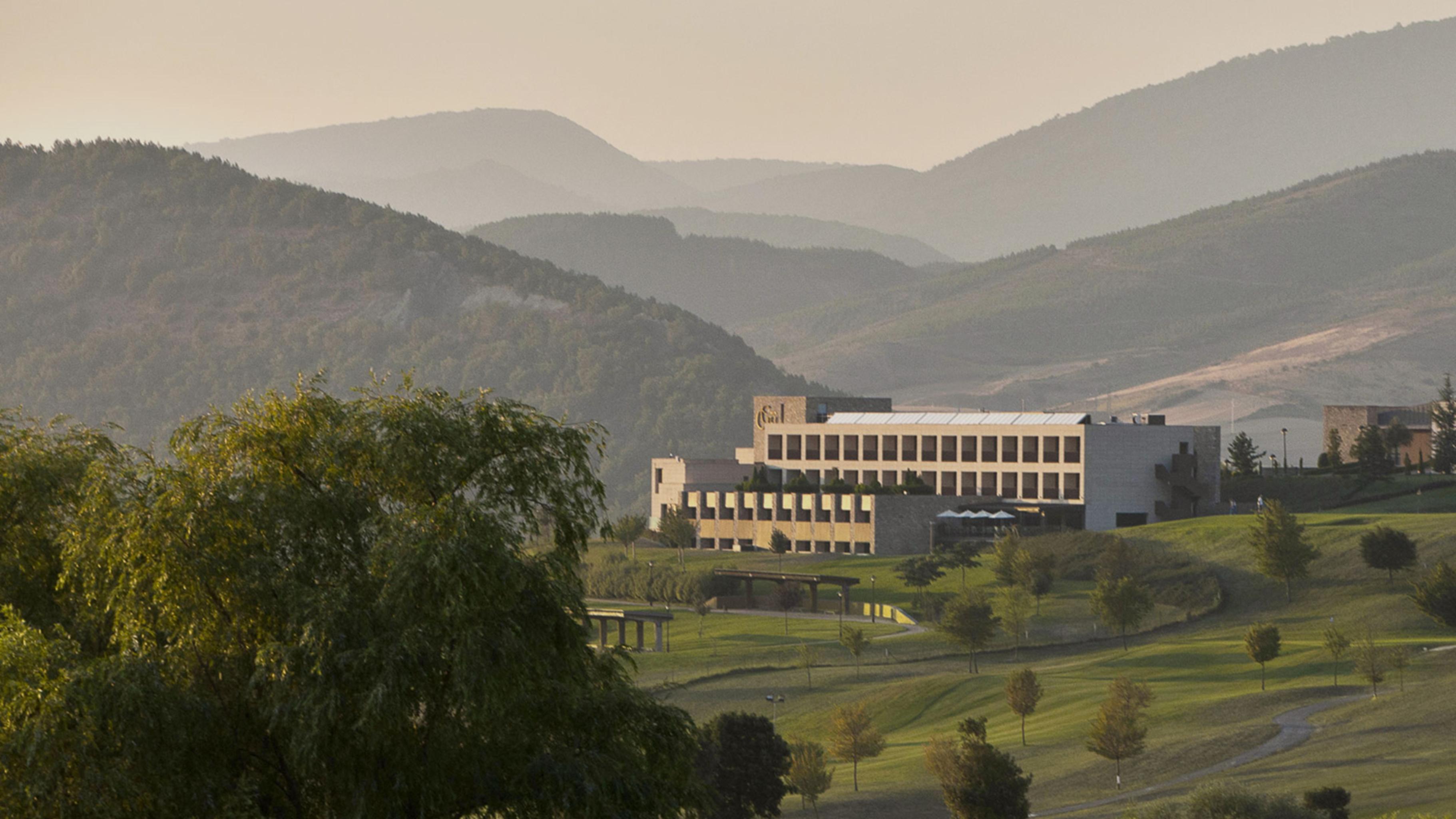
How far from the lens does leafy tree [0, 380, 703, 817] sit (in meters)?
27.5

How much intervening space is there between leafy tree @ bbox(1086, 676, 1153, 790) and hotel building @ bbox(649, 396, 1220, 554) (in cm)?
8137

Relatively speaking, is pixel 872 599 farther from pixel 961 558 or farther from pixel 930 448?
pixel 930 448

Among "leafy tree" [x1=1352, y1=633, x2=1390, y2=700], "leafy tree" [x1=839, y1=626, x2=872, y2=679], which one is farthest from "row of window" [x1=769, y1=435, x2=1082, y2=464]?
"leafy tree" [x1=1352, y1=633, x2=1390, y2=700]

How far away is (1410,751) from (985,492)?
10509 centimetres

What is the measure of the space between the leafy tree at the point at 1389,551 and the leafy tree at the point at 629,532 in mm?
70378

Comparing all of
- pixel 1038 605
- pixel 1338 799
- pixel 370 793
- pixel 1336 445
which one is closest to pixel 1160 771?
pixel 1338 799

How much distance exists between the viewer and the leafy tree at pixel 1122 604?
353 feet

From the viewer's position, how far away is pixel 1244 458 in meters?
171

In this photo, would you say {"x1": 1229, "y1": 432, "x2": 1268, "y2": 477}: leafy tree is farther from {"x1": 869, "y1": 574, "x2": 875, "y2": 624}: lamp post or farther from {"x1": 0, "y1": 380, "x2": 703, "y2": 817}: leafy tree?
{"x1": 0, "y1": 380, "x2": 703, "y2": 817}: leafy tree

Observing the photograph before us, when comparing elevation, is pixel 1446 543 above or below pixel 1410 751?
above

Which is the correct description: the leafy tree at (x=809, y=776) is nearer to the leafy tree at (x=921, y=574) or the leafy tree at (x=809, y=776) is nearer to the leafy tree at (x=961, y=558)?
the leafy tree at (x=921, y=574)

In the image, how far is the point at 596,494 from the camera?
32.5m

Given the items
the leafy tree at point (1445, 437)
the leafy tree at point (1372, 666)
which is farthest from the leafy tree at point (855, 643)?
the leafy tree at point (1445, 437)

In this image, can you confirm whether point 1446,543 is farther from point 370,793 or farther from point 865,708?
point 370,793
